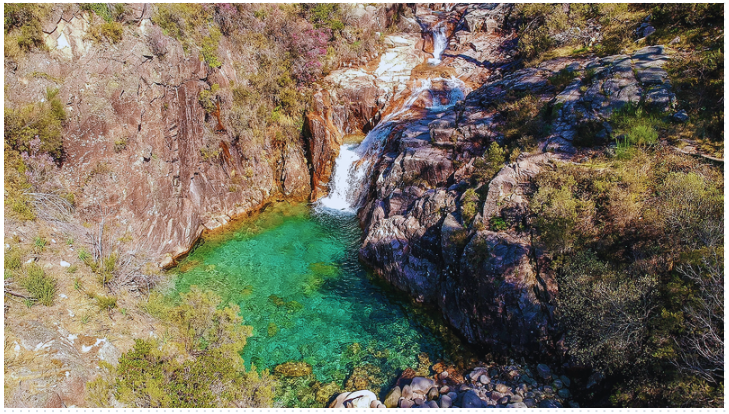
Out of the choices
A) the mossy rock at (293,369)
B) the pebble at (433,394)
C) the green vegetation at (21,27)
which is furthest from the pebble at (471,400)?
the green vegetation at (21,27)

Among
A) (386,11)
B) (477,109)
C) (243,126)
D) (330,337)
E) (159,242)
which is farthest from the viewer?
(386,11)

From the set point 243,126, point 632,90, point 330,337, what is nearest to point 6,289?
point 330,337

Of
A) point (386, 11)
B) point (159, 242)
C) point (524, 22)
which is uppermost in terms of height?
point (386, 11)

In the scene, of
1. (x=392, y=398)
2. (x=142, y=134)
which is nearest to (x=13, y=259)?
(x=142, y=134)

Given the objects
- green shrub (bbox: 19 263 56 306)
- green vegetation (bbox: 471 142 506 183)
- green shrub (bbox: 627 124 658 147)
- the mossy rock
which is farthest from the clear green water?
green shrub (bbox: 627 124 658 147)

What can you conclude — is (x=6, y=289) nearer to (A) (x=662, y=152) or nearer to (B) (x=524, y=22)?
(A) (x=662, y=152)

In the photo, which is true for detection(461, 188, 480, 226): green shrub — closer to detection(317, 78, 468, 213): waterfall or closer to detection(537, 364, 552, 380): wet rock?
detection(537, 364, 552, 380): wet rock

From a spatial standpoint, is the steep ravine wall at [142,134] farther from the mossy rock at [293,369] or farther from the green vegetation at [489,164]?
the green vegetation at [489,164]
